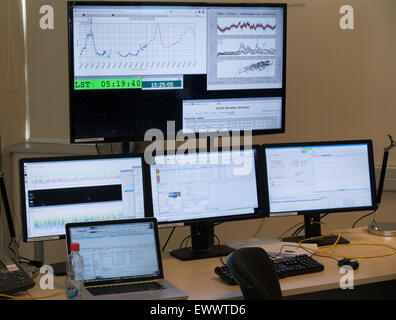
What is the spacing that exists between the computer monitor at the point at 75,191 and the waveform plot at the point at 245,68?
2.15 feet

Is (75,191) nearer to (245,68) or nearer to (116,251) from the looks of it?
(116,251)

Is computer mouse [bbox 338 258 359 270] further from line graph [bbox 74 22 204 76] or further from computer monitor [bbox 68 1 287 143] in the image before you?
line graph [bbox 74 22 204 76]

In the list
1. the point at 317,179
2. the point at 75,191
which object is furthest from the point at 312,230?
the point at 75,191

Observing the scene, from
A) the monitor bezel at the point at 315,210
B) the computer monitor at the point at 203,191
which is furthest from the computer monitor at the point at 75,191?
the monitor bezel at the point at 315,210

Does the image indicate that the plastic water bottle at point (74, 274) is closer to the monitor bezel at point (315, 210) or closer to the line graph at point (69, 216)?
the line graph at point (69, 216)

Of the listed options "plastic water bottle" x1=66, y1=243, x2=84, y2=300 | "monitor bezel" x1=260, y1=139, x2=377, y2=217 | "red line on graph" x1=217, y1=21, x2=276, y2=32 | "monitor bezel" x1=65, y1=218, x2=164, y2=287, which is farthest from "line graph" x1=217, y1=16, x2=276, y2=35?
"plastic water bottle" x1=66, y1=243, x2=84, y2=300

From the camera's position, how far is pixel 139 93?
2.70 meters

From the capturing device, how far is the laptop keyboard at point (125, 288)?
6.99 feet

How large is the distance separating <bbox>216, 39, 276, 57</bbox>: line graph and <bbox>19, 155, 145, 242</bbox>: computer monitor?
0.71 metres

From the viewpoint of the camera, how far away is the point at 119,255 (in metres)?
2.23

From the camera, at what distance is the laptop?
2.20 meters

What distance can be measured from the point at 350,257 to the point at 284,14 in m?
1.17

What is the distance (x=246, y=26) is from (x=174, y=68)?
403 mm
